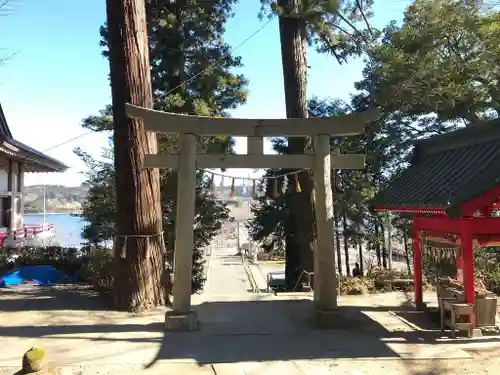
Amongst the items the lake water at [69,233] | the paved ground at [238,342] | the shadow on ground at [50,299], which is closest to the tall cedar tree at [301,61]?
the paved ground at [238,342]

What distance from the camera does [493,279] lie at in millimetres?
11602

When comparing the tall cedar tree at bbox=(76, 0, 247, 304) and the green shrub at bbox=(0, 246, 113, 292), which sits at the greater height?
the tall cedar tree at bbox=(76, 0, 247, 304)

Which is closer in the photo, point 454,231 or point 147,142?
point 454,231

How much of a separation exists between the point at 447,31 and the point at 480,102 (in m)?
2.72

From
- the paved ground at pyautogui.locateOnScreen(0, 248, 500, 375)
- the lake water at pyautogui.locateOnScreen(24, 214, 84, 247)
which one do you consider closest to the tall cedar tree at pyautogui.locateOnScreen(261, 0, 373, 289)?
the paved ground at pyautogui.locateOnScreen(0, 248, 500, 375)

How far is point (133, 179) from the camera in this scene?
9.56m

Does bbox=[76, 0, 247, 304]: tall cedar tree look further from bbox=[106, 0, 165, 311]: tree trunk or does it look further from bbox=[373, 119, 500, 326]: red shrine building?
bbox=[373, 119, 500, 326]: red shrine building

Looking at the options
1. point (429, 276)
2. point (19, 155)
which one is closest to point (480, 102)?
point (429, 276)

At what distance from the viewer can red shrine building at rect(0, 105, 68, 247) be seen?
50.0 ft

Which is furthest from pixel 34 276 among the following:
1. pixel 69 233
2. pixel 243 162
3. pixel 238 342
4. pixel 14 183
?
pixel 69 233

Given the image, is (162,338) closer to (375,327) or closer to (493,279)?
(375,327)

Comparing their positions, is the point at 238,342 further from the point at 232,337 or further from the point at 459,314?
the point at 459,314

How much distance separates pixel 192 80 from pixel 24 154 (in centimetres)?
784

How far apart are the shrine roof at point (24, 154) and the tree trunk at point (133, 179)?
529cm
